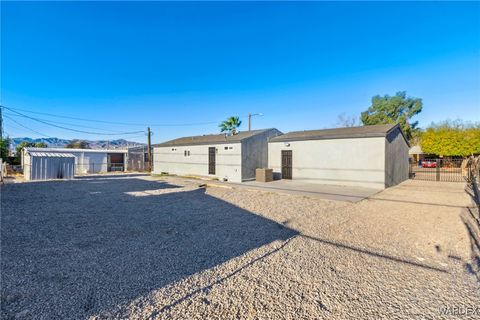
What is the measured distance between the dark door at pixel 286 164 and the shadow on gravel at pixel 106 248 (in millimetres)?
8736

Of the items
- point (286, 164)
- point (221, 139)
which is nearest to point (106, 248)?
point (286, 164)

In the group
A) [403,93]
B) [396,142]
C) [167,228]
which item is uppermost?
[403,93]

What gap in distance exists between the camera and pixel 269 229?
5.34m

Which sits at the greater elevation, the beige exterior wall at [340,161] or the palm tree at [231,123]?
the palm tree at [231,123]

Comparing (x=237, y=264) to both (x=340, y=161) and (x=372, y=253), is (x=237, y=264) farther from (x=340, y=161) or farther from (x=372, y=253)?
(x=340, y=161)

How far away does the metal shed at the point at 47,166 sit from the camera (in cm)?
1522

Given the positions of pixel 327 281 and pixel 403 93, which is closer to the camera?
pixel 327 281

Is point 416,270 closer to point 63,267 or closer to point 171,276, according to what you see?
point 171,276

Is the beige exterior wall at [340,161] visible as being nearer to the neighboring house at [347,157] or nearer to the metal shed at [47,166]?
the neighboring house at [347,157]

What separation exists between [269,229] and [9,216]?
7.19 meters

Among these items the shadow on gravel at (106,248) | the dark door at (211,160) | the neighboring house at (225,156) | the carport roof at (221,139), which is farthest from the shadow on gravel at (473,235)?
the dark door at (211,160)

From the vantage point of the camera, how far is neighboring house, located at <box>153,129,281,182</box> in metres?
15.1

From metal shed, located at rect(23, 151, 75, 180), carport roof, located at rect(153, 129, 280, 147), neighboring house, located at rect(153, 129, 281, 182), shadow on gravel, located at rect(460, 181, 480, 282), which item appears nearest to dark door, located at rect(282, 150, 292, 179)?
neighboring house, located at rect(153, 129, 281, 182)

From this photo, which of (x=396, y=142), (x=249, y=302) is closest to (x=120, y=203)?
(x=249, y=302)
